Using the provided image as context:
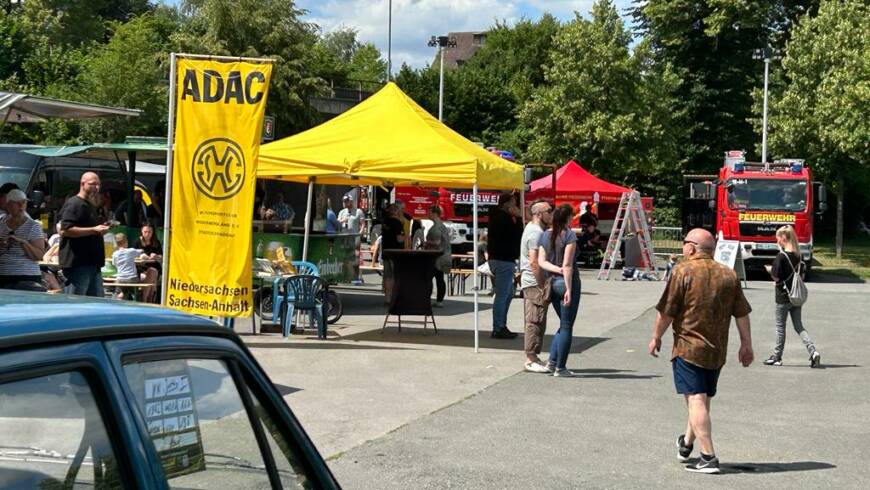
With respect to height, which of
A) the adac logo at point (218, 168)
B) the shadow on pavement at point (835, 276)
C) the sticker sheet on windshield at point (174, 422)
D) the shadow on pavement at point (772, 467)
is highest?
the adac logo at point (218, 168)

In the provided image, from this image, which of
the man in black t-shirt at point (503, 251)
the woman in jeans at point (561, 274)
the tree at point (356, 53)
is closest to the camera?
the woman in jeans at point (561, 274)

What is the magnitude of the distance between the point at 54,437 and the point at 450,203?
30.7 metres

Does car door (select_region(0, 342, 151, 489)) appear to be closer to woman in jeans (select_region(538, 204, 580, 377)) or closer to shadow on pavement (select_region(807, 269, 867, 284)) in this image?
woman in jeans (select_region(538, 204, 580, 377))

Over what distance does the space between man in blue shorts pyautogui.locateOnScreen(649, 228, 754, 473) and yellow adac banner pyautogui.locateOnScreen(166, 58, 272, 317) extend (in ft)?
16.5

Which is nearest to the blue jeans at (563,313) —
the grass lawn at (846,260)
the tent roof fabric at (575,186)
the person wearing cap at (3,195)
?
the person wearing cap at (3,195)

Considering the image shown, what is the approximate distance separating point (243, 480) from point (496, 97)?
60.6 metres

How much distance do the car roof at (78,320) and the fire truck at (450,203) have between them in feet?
96.4

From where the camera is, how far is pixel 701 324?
7.84m

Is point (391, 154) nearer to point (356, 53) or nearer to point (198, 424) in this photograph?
point (198, 424)

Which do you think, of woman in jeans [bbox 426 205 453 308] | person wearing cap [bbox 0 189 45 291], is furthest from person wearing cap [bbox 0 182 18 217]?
woman in jeans [bbox 426 205 453 308]

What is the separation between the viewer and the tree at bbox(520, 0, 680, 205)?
4431 cm

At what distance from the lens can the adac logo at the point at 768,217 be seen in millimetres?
29500

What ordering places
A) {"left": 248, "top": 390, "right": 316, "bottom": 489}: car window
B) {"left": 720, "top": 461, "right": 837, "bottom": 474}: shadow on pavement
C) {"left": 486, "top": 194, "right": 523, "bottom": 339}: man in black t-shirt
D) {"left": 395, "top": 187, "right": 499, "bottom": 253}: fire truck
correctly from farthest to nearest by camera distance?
{"left": 395, "top": 187, "right": 499, "bottom": 253}: fire truck < {"left": 486, "top": 194, "right": 523, "bottom": 339}: man in black t-shirt < {"left": 720, "top": 461, "right": 837, "bottom": 474}: shadow on pavement < {"left": 248, "top": 390, "right": 316, "bottom": 489}: car window

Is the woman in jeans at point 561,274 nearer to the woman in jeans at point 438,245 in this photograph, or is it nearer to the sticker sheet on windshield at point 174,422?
the woman in jeans at point 438,245
